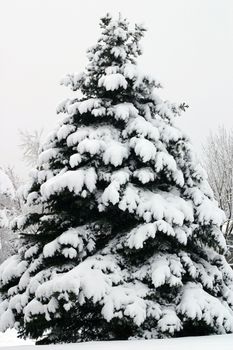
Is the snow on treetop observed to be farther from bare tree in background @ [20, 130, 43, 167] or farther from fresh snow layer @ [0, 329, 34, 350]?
bare tree in background @ [20, 130, 43, 167]

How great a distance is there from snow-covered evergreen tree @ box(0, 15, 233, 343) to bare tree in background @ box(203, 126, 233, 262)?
11.4 meters

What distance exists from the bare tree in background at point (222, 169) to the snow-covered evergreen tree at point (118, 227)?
11367mm

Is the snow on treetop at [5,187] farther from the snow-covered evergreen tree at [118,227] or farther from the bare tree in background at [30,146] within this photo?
the bare tree in background at [30,146]

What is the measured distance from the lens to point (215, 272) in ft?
26.2

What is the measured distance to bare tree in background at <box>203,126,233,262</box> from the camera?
2008cm

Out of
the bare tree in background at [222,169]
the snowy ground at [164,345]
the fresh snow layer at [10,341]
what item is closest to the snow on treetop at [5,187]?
the snowy ground at [164,345]

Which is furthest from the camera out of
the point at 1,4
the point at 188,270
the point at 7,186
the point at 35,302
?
the point at 1,4

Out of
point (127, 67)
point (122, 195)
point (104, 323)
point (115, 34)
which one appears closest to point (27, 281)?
point (104, 323)

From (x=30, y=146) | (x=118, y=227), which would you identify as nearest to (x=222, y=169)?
(x=30, y=146)

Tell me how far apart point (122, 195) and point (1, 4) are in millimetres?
205038

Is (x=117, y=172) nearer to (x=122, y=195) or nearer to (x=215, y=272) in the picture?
(x=122, y=195)

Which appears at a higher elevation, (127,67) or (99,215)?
(127,67)

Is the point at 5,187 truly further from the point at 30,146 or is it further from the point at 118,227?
the point at 30,146

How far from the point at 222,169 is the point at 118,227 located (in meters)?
13.8
